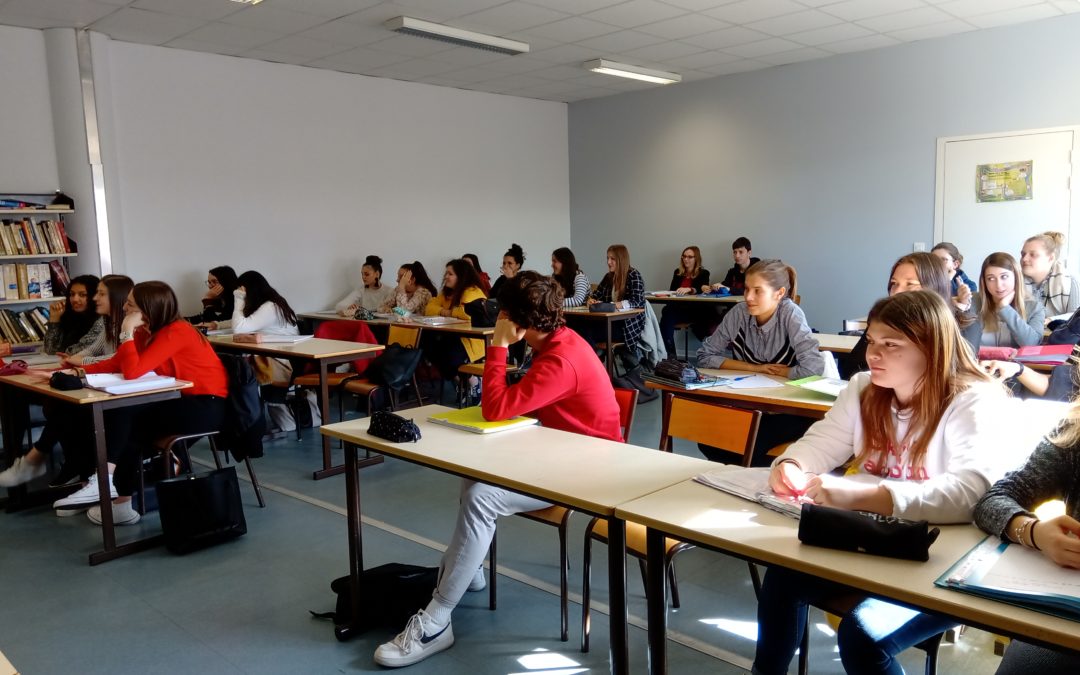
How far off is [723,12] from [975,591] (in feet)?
18.6

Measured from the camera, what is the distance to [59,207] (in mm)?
5863

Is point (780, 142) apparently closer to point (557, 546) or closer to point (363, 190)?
point (363, 190)

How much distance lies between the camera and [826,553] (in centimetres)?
144

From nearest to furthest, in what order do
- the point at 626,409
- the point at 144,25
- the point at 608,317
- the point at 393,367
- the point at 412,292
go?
the point at 626,409, the point at 393,367, the point at 144,25, the point at 608,317, the point at 412,292

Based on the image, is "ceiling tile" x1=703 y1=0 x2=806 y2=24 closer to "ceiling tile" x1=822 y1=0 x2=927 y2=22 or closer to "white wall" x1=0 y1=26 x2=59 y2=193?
"ceiling tile" x1=822 y1=0 x2=927 y2=22

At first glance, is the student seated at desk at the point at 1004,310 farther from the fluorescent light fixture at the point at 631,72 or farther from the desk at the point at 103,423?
the fluorescent light fixture at the point at 631,72

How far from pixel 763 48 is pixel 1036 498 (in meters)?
6.60

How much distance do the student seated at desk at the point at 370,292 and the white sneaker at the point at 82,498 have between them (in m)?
3.74

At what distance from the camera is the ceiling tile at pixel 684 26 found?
20.4 feet

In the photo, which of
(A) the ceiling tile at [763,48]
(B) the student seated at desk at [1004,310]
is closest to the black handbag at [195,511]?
(B) the student seated at desk at [1004,310]

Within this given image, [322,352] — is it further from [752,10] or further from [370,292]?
[752,10]

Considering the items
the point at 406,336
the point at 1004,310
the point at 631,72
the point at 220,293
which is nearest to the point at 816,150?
the point at 631,72

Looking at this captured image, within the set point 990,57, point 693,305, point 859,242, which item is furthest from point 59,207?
point 990,57

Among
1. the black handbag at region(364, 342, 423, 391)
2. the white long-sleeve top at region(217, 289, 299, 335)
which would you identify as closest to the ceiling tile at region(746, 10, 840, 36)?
the black handbag at region(364, 342, 423, 391)
